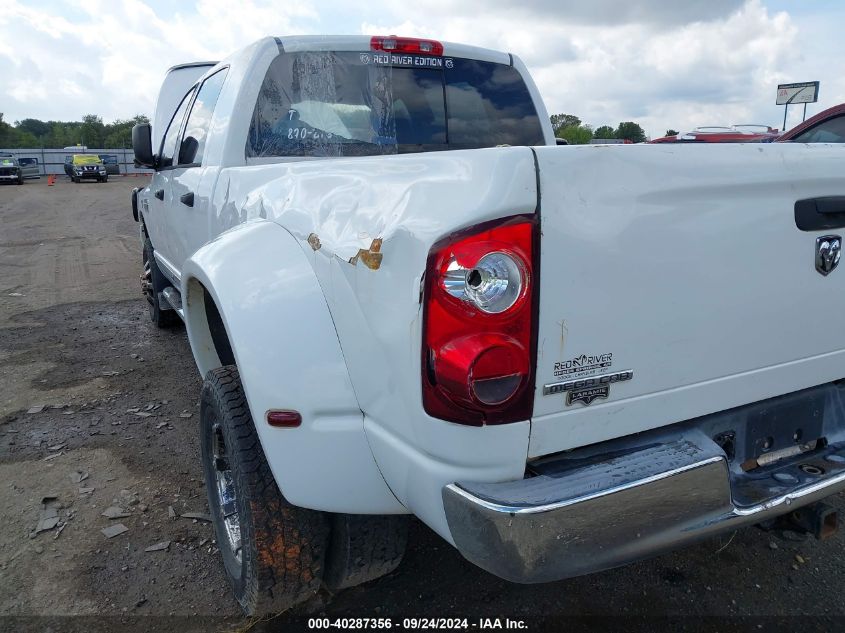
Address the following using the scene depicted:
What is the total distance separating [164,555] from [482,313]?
1.95 meters

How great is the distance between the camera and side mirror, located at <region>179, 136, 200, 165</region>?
3813 millimetres

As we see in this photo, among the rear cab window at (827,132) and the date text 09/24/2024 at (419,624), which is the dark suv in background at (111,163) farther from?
the date text 09/24/2024 at (419,624)

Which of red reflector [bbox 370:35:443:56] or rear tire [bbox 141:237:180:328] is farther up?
red reflector [bbox 370:35:443:56]

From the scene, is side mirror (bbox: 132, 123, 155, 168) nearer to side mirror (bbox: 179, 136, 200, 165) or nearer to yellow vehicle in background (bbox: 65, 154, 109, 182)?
side mirror (bbox: 179, 136, 200, 165)

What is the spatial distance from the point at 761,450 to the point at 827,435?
32 centimetres

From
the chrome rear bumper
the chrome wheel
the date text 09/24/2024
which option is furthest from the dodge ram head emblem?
the chrome wheel

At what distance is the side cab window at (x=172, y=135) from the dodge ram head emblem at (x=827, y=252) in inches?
145

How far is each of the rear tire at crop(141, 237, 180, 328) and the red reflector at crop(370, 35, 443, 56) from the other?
269 cm

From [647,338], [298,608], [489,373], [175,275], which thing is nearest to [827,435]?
[647,338]

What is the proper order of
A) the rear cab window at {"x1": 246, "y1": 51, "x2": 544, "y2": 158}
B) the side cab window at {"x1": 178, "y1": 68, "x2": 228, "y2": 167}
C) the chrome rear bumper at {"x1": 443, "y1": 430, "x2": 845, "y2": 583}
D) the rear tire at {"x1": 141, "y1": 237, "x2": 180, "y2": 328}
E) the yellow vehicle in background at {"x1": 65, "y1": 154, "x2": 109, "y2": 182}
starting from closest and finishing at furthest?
the chrome rear bumper at {"x1": 443, "y1": 430, "x2": 845, "y2": 583}, the rear cab window at {"x1": 246, "y1": 51, "x2": 544, "y2": 158}, the side cab window at {"x1": 178, "y1": 68, "x2": 228, "y2": 167}, the rear tire at {"x1": 141, "y1": 237, "x2": 180, "y2": 328}, the yellow vehicle in background at {"x1": 65, "y1": 154, "x2": 109, "y2": 182}

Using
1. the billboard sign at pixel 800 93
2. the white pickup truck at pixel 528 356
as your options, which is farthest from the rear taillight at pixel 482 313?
the billboard sign at pixel 800 93

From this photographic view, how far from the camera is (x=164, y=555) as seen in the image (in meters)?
2.73

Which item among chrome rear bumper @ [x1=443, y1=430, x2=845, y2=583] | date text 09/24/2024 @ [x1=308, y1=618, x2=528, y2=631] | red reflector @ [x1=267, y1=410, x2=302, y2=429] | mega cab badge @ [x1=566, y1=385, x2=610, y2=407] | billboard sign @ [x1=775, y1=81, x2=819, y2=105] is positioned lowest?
date text 09/24/2024 @ [x1=308, y1=618, x2=528, y2=631]

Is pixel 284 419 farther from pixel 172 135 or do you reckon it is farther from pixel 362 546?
pixel 172 135
